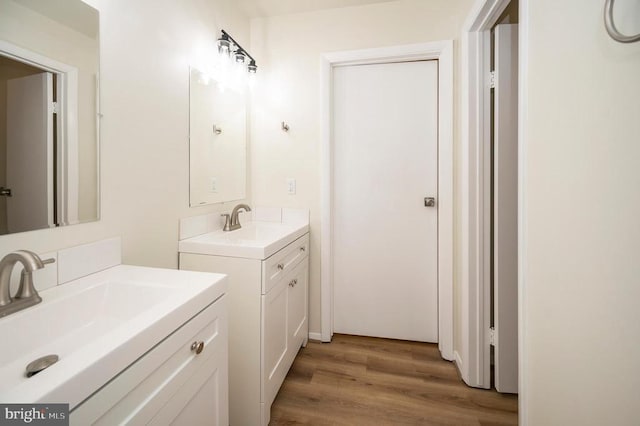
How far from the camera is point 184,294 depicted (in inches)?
33.9

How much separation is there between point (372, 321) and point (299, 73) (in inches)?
78.7

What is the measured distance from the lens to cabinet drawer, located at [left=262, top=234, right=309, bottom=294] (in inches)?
54.3

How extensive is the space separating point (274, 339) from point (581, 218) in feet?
4.46

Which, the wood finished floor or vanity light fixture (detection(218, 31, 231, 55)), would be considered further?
vanity light fixture (detection(218, 31, 231, 55))

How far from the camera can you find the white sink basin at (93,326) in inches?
20.0

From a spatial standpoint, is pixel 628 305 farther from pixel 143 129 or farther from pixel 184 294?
pixel 143 129

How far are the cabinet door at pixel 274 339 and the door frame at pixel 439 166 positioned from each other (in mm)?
576

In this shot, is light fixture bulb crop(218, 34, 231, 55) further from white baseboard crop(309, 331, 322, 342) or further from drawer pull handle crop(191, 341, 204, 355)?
white baseboard crop(309, 331, 322, 342)

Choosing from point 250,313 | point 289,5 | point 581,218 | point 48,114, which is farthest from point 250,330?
point 289,5

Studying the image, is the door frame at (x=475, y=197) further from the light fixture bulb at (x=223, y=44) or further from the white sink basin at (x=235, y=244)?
the light fixture bulb at (x=223, y=44)

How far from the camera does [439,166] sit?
6.58ft

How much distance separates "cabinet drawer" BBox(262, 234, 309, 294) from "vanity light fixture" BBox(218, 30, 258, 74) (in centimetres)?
127

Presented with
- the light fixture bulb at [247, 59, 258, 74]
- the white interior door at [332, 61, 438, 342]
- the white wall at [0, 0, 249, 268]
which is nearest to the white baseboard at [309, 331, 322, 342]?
the white interior door at [332, 61, 438, 342]

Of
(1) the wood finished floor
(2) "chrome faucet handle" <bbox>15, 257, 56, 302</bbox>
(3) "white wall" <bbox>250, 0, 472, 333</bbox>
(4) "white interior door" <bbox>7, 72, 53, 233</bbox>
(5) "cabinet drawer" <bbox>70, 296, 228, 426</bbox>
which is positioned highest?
(3) "white wall" <bbox>250, 0, 472, 333</bbox>
